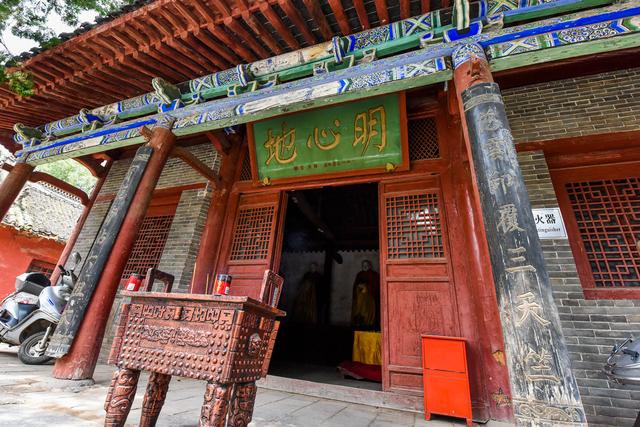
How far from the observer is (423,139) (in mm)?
4609

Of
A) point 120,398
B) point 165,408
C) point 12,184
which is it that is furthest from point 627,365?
point 12,184

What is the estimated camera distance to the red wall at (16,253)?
8.45m

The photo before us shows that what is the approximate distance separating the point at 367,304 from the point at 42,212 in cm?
1205

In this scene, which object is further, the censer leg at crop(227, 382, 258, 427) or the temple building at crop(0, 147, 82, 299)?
the temple building at crop(0, 147, 82, 299)

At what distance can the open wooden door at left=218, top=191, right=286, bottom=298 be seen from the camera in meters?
4.77

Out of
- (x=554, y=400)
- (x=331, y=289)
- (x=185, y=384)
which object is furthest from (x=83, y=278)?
(x=331, y=289)

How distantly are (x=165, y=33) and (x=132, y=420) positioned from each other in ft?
13.7

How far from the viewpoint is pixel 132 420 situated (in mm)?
2039

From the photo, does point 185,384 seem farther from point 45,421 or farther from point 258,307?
point 258,307

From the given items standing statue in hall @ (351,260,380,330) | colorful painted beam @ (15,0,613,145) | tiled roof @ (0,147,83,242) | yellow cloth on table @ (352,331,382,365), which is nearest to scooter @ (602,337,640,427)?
colorful painted beam @ (15,0,613,145)

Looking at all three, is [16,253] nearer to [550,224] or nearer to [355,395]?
[355,395]

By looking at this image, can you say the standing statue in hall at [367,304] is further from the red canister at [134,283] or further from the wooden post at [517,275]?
the red canister at [134,283]

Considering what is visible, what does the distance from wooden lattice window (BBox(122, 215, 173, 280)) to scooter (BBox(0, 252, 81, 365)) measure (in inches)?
51.5

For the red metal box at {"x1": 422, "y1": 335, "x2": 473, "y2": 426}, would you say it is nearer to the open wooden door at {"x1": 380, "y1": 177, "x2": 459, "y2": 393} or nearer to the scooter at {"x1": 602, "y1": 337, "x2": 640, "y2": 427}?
the open wooden door at {"x1": 380, "y1": 177, "x2": 459, "y2": 393}
